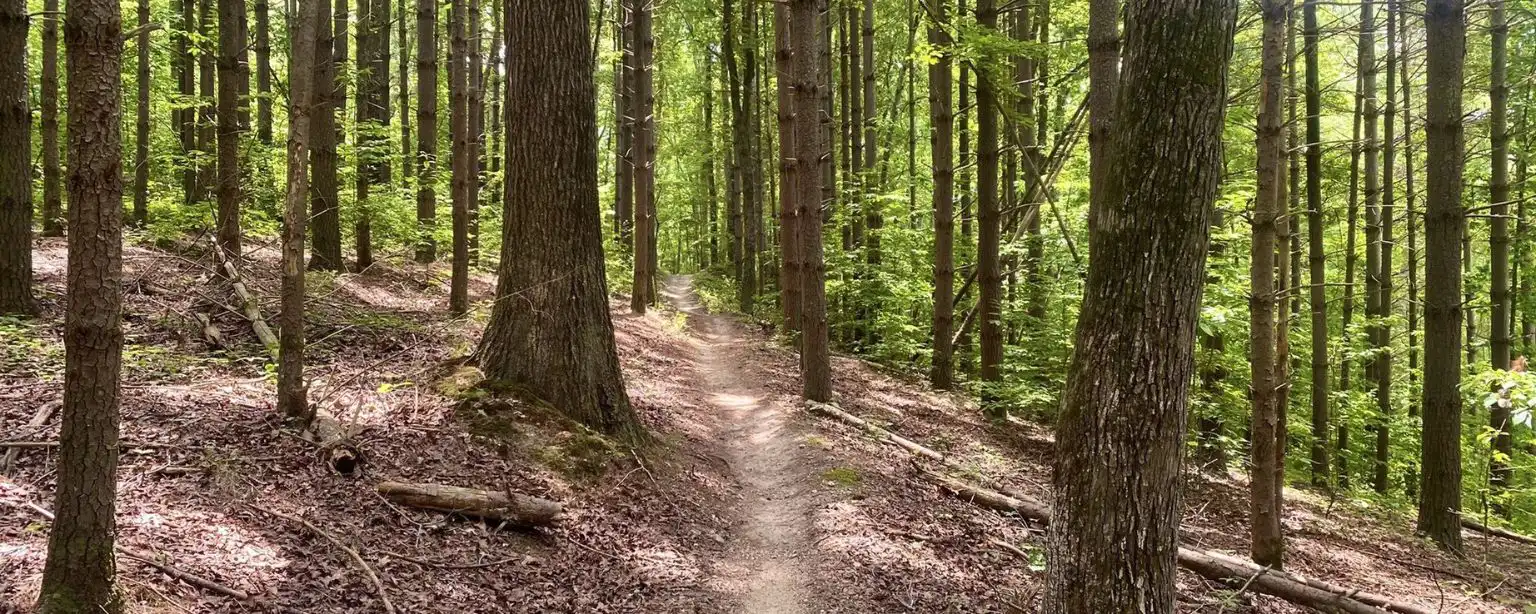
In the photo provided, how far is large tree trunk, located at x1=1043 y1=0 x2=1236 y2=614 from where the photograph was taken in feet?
12.0

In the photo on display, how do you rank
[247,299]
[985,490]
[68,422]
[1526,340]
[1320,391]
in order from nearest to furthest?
[68,422]
[247,299]
[985,490]
[1320,391]
[1526,340]

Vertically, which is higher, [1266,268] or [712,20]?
[712,20]

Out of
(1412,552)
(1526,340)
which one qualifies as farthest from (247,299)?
(1526,340)

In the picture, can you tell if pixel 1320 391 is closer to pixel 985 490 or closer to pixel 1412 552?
pixel 1412 552

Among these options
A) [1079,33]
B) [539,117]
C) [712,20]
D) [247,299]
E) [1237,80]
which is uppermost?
[712,20]

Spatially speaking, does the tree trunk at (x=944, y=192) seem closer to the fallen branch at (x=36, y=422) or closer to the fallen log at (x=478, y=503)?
the fallen log at (x=478, y=503)

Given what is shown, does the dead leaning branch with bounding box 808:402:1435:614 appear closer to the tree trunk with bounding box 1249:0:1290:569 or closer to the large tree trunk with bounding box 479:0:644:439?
the tree trunk with bounding box 1249:0:1290:569

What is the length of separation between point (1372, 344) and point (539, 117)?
20.1 meters

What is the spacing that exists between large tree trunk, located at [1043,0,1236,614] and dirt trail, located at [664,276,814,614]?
2.29 metres

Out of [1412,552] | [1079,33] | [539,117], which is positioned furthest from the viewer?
[1079,33]

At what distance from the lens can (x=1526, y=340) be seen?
60.7 ft

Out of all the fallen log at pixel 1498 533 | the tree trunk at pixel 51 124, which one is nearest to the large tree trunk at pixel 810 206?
the tree trunk at pixel 51 124

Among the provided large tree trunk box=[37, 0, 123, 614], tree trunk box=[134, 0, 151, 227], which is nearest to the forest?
large tree trunk box=[37, 0, 123, 614]

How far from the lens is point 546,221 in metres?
7.05
